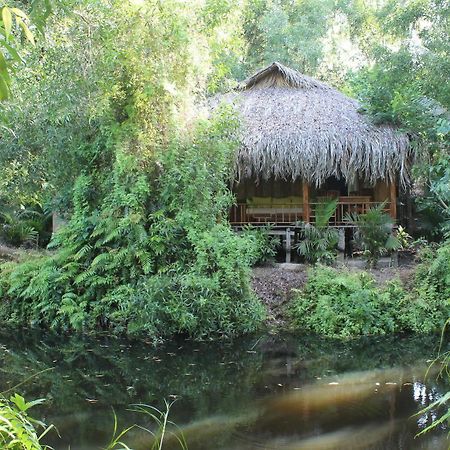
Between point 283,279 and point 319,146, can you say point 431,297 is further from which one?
point 319,146

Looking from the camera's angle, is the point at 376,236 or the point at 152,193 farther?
the point at 376,236

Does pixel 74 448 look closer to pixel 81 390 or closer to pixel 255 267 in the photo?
pixel 81 390

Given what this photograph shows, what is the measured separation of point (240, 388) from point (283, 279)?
156 inches

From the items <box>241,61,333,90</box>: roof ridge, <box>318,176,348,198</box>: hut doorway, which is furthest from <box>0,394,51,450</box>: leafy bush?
<box>318,176,348,198</box>: hut doorway

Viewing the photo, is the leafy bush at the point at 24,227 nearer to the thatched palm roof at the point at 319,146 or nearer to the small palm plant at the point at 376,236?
the thatched palm roof at the point at 319,146

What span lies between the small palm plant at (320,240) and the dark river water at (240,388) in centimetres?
274

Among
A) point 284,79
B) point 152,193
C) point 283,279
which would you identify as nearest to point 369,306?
point 283,279

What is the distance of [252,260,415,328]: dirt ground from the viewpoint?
912 centimetres

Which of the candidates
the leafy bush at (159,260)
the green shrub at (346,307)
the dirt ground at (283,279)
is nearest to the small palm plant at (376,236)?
the dirt ground at (283,279)

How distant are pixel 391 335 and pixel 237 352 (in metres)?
2.44

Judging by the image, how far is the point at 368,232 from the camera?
10.4 m

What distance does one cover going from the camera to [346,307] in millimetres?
8516

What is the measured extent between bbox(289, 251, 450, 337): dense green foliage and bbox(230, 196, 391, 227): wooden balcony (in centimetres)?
311

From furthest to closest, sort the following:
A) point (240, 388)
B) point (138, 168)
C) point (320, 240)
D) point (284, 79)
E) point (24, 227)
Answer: point (24, 227) → point (284, 79) → point (320, 240) → point (138, 168) → point (240, 388)
